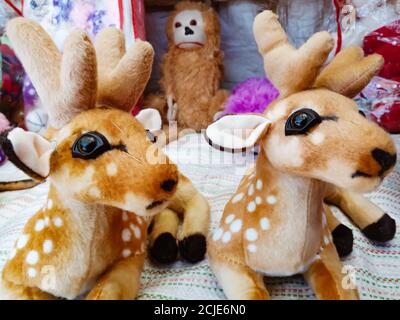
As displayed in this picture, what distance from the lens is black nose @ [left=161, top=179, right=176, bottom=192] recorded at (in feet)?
1.29

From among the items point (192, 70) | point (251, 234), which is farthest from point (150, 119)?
point (192, 70)

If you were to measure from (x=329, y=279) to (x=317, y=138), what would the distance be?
0.16 m

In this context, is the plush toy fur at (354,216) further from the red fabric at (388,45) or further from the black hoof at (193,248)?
the red fabric at (388,45)

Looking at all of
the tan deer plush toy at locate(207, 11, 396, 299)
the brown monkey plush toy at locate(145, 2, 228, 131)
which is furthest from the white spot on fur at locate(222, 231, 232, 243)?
the brown monkey plush toy at locate(145, 2, 228, 131)

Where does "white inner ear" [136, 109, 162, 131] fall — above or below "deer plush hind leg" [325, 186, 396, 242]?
above

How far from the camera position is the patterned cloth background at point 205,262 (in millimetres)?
490

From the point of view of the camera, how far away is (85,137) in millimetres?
396

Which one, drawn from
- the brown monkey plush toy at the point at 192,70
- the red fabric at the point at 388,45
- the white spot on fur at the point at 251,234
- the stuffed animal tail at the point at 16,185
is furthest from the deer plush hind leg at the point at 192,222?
the red fabric at the point at 388,45

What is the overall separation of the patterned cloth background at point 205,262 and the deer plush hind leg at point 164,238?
15mm

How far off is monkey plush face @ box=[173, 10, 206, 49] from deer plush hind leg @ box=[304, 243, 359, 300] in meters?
0.80

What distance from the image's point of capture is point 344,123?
0.39m

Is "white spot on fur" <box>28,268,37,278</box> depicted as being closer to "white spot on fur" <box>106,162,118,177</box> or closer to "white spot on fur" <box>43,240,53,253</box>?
"white spot on fur" <box>43,240,53,253</box>
